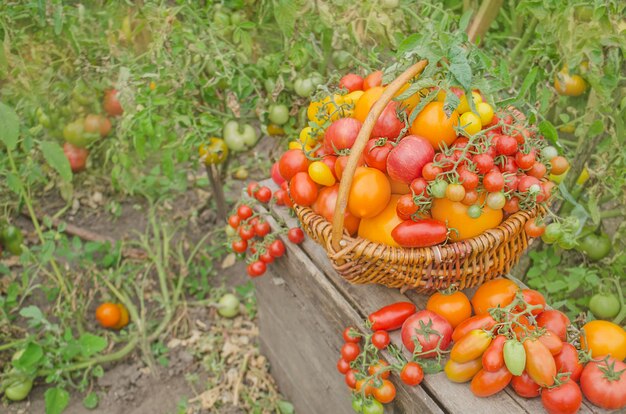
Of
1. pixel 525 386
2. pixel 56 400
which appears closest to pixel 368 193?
pixel 525 386

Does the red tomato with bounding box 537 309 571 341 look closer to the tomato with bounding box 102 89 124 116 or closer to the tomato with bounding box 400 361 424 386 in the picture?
the tomato with bounding box 400 361 424 386

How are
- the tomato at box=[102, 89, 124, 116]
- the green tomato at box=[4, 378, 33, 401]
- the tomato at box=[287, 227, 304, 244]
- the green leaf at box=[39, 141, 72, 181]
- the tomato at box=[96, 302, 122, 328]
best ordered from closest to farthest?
1. the tomato at box=[287, 227, 304, 244]
2. the green leaf at box=[39, 141, 72, 181]
3. the green tomato at box=[4, 378, 33, 401]
4. the tomato at box=[96, 302, 122, 328]
5. the tomato at box=[102, 89, 124, 116]

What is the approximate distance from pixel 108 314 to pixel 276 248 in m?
1.05

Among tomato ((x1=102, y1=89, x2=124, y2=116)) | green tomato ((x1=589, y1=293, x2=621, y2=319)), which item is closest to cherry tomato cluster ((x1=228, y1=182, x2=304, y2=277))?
green tomato ((x1=589, y1=293, x2=621, y2=319))

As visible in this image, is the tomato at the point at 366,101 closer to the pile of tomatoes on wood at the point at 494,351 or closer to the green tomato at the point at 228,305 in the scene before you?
the pile of tomatoes on wood at the point at 494,351

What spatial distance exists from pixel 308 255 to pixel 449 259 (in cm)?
54

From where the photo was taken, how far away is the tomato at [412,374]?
123 cm

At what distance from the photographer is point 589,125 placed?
1.80m

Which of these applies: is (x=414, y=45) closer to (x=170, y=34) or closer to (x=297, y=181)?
(x=297, y=181)

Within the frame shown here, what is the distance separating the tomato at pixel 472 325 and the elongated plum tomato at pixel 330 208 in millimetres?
346

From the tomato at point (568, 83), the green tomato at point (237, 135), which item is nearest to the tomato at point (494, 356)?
the tomato at point (568, 83)

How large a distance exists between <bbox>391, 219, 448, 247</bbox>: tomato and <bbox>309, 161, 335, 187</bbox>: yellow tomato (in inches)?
9.9

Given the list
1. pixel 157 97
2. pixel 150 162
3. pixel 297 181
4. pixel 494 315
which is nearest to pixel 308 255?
pixel 297 181

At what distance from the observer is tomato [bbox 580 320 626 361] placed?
1212 millimetres
